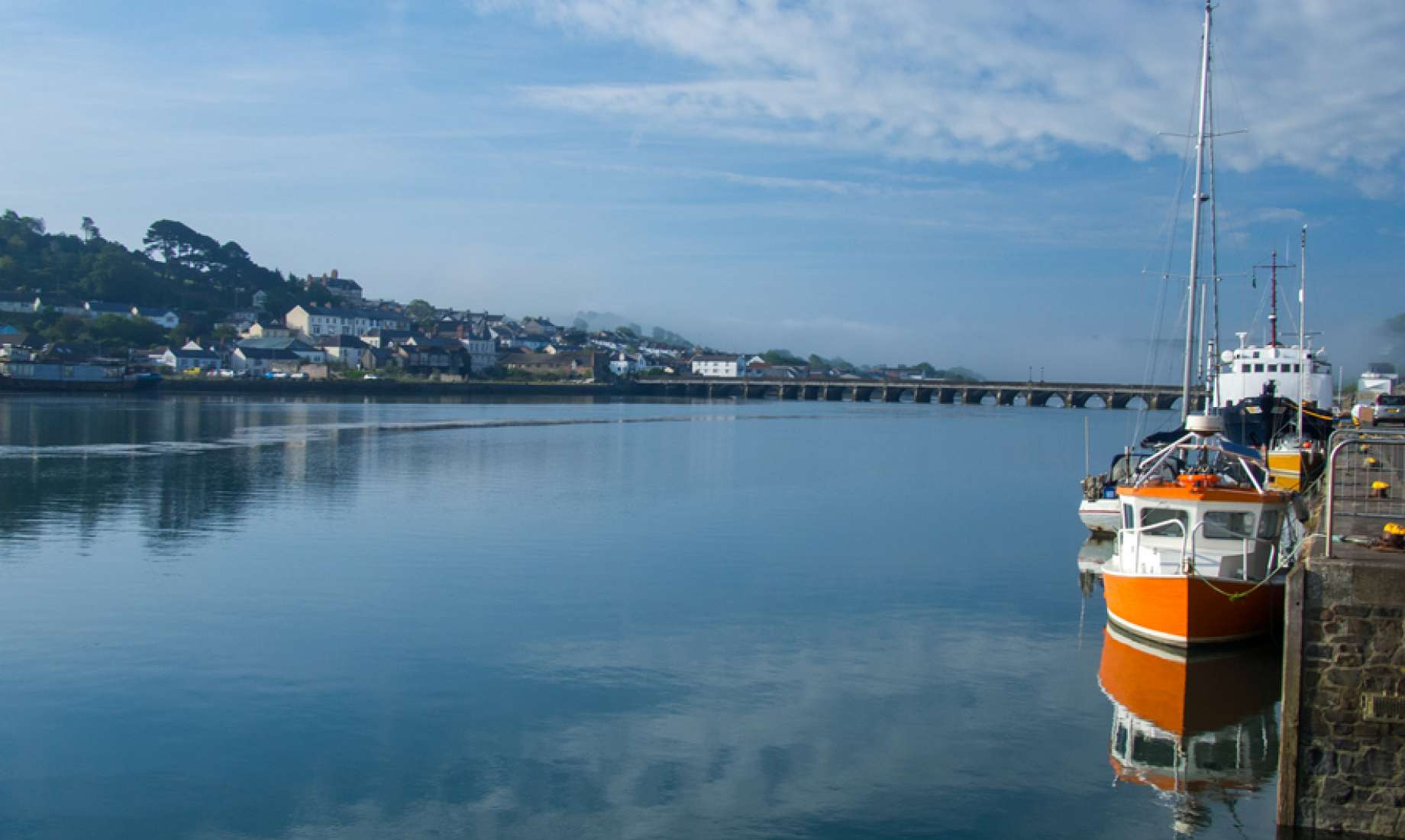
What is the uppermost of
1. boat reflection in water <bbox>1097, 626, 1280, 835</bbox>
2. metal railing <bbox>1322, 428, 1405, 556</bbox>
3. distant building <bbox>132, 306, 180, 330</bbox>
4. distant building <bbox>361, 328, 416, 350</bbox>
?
distant building <bbox>132, 306, 180, 330</bbox>

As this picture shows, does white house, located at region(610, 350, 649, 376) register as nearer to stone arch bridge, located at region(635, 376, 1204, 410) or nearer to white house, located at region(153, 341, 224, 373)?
stone arch bridge, located at region(635, 376, 1204, 410)

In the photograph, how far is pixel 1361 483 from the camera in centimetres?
2088

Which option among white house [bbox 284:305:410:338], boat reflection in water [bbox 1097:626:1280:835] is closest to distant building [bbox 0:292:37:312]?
white house [bbox 284:305:410:338]

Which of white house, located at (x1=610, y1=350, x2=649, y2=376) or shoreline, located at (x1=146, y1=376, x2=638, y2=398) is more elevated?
white house, located at (x1=610, y1=350, x2=649, y2=376)

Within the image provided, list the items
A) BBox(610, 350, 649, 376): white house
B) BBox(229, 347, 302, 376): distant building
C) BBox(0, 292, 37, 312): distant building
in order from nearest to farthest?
BBox(229, 347, 302, 376): distant building, BBox(0, 292, 37, 312): distant building, BBox(610, 350, 649, 376): white house

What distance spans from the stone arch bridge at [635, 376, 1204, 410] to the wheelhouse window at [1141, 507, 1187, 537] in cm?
12431

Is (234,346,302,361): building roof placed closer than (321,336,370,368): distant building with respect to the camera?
Yes

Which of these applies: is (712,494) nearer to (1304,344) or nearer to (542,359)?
(1304,344)

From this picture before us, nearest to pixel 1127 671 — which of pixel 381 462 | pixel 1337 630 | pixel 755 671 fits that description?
pixel 755 671

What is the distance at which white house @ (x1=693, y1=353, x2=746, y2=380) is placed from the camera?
183875mm

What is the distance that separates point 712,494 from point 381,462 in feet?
44.3

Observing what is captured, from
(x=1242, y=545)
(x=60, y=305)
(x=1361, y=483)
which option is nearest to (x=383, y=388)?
(x=60, y=305)

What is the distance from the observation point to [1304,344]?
42500 millimetres

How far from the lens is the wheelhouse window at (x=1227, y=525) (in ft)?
47.9
